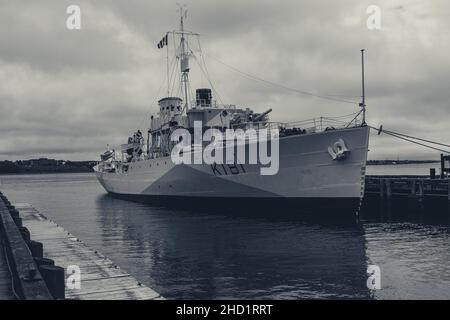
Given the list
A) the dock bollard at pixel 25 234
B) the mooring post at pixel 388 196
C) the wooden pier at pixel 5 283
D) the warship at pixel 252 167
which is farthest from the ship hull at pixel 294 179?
the wooden pier at pixel 5 283

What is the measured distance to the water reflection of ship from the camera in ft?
43.0

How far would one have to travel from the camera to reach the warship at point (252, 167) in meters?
27.1

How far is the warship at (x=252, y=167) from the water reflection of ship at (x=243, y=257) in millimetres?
2501

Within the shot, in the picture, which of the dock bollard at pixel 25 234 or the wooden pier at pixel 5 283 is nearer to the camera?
the wooden pier at pixel 5 283

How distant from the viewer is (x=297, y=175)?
2830cm

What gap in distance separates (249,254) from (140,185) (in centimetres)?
2733

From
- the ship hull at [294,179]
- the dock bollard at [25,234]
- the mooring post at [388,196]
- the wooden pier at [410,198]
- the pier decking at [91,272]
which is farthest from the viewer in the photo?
the mooring post at [388,196]

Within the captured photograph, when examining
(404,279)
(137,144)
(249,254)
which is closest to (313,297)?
(404,279)

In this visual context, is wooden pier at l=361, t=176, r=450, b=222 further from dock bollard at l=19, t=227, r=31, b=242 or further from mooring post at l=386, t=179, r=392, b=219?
dock bollard at l=19, t=227, r=31, b=242

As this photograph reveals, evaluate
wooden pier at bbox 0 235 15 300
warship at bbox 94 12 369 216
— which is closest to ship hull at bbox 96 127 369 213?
warship at bbox 94 12 369 216

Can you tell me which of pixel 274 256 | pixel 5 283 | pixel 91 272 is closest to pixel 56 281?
pixel 5 283

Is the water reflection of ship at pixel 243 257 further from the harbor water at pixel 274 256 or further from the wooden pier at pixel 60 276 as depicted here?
the wooden pier at pixel 60 276

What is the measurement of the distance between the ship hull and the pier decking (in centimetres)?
1298
